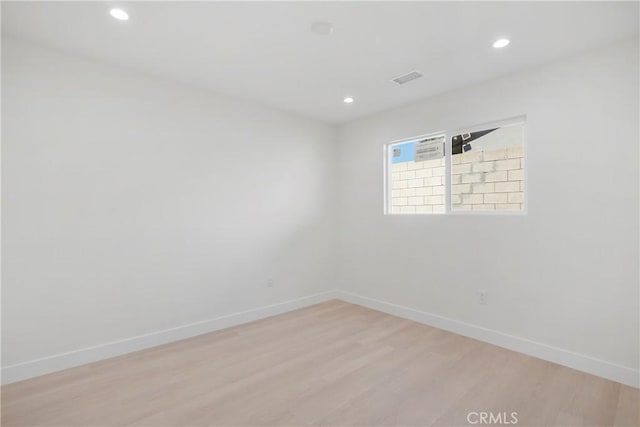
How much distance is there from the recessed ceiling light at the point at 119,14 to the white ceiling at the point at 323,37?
0.04m

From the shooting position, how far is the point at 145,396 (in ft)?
6.96

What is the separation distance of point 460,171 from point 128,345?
3.77 m

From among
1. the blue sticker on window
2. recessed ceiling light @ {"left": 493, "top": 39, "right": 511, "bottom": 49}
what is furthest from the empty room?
the blue sticker on window

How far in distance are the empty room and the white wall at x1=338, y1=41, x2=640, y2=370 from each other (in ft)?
0.05

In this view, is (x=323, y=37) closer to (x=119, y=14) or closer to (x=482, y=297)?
(x=119, y=14)

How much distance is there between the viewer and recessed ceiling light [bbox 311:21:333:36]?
6.98 feet

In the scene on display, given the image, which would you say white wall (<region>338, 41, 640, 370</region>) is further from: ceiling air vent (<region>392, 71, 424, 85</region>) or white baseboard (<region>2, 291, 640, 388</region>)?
ceiling air vent (<region>392, 71, 424, 85</region>)

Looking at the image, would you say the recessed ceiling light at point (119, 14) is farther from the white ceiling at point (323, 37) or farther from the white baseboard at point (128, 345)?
the white baseboard at point (128, 345)

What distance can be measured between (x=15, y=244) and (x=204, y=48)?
208cm

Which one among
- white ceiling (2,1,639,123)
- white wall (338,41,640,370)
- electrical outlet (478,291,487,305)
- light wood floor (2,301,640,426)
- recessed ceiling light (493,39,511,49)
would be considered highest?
white ceiling (2,1,639,123)

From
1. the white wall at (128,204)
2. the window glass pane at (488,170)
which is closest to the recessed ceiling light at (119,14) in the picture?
the white wall at (128,204)

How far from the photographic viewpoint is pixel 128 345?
110 inches

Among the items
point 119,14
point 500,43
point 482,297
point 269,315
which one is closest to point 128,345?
point 269,315

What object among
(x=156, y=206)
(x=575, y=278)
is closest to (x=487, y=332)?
(x=575, y=278)
